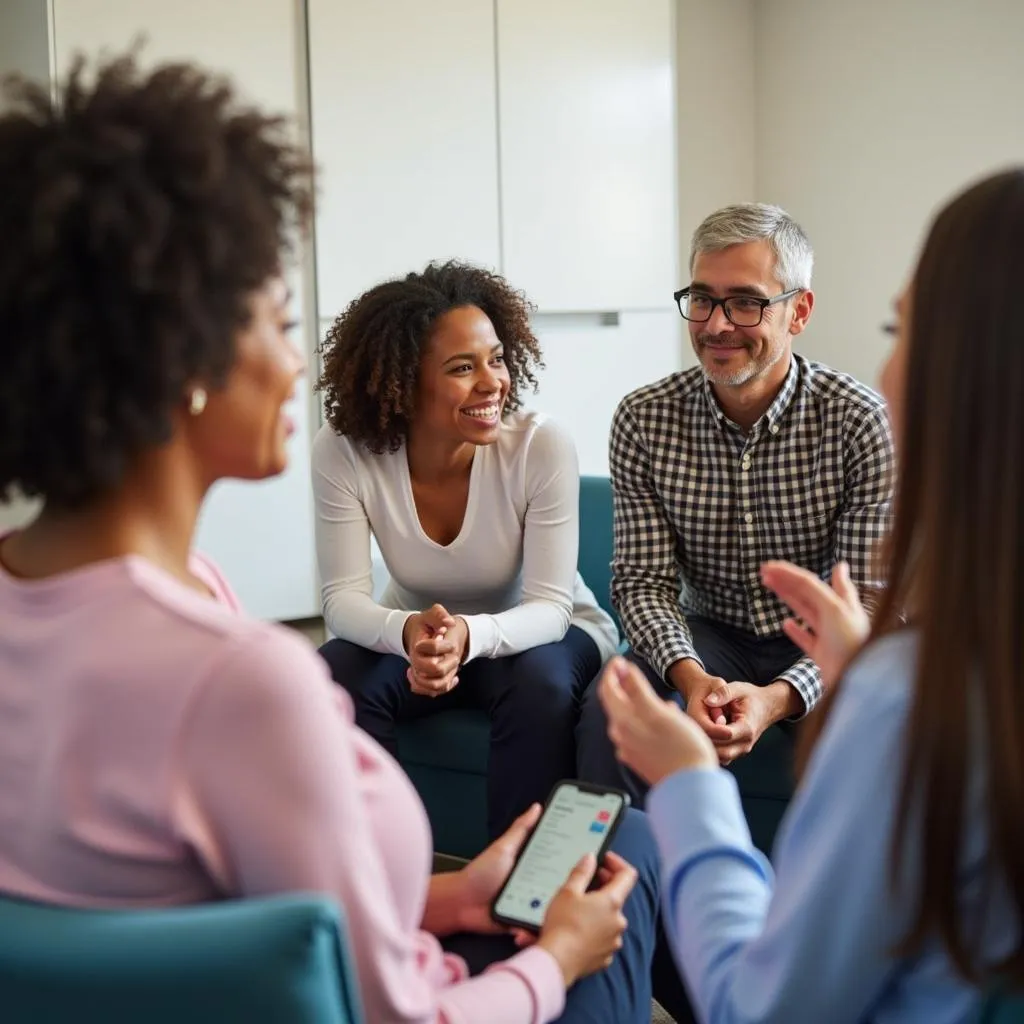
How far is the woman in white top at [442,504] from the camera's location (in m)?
2.19

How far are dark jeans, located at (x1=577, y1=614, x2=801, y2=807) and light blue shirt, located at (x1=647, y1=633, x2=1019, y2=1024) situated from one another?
109 cm

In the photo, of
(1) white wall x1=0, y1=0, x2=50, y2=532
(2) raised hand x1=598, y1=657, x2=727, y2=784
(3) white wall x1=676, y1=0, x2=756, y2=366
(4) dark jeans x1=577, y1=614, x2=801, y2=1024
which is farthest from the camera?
(3) white wall x1=676, y1=0, x2=756, y2=366

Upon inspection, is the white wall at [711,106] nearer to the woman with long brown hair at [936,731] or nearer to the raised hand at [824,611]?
the raised hand at [824,611]

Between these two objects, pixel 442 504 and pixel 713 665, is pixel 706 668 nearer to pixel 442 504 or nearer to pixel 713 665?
pixel 713 665

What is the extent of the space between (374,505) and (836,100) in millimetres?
3234

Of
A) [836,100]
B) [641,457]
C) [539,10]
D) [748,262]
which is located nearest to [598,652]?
[641,457]

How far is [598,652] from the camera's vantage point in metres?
2.31

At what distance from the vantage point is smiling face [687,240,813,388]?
2178 millimetres

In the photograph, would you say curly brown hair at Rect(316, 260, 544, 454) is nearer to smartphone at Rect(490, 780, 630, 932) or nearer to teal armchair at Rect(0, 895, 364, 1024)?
smartphone at Rect(490, 780, 630, 932)

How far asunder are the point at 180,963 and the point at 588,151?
3.92 metres

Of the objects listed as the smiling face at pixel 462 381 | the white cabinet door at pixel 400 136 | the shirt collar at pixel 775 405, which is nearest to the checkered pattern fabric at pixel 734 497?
the shirt collar at pixel 775 405

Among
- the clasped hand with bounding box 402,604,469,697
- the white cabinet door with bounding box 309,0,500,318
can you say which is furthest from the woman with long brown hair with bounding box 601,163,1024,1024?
the white cabinet door with bounding box 309,0,500,318

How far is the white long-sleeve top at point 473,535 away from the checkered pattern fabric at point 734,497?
0.37ft

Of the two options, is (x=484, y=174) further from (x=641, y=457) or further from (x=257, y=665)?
(x=257, y=665)
